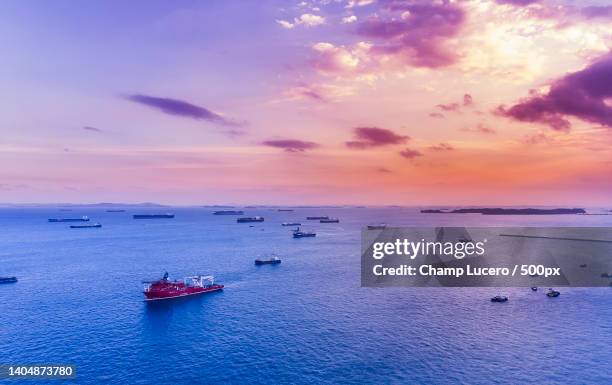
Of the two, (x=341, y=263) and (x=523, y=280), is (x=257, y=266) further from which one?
(x=523, y=280)

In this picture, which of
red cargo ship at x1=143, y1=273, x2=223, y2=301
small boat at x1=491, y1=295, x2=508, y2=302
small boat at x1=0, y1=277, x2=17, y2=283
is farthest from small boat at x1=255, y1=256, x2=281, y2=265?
small boat at x1=491, y1=295, x2=508, y2=302

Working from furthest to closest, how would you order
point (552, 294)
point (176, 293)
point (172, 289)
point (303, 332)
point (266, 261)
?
point (266, 261) < point (176, 293) < point (172, 289) < point (552, 294) < point (303, 332)

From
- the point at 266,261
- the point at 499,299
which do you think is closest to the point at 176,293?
the point at 266,261

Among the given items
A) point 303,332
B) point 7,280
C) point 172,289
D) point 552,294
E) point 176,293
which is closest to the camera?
point 303,332

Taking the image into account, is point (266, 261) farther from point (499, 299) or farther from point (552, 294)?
point (552, 294)

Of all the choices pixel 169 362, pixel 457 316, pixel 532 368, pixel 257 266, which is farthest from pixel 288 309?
pixel 257 266

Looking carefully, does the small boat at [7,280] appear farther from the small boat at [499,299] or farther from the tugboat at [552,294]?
the tugboat at [552,294]

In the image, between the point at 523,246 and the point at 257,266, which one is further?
the point at 523,246

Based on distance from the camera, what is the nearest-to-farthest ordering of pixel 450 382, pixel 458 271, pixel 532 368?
pixel 450 382 → pixel 532 368 → pixel 458 271

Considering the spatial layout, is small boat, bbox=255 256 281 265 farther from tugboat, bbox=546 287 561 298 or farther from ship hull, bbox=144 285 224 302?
tugboat, bbox=546 287 561 298
